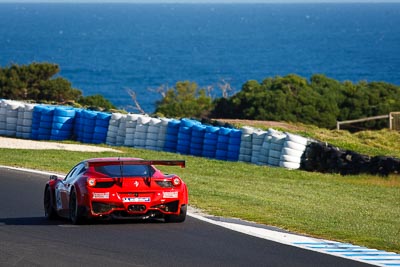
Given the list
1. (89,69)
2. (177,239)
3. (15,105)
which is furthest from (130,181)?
(89,69)

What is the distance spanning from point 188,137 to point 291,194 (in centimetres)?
1111

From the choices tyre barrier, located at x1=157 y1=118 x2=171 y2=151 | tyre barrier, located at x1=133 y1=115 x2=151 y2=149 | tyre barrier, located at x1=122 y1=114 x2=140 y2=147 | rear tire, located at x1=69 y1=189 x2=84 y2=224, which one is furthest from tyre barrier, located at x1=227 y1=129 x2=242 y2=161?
rear tire, located at x1=69 y1=189 x2=84 y2=224

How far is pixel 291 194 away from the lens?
24.5 metres

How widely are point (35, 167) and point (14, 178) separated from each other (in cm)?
268

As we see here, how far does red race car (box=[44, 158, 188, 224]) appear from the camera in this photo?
618 inches

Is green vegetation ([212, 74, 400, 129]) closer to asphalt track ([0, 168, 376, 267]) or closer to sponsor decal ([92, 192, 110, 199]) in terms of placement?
asphalt track ([0, 168, 376, 267])

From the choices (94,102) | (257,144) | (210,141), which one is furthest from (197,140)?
(94,102)

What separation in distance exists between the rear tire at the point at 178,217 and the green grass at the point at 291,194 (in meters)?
1.59

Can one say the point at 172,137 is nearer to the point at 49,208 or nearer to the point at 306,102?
the point at 49,208

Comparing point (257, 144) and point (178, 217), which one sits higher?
point (257, 144)

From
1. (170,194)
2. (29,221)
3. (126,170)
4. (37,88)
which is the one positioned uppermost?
(37,88)

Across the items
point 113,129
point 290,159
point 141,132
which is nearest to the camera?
point 290,159

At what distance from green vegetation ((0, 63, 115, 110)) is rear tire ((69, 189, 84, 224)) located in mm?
37828

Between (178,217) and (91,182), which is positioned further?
(178,217)
